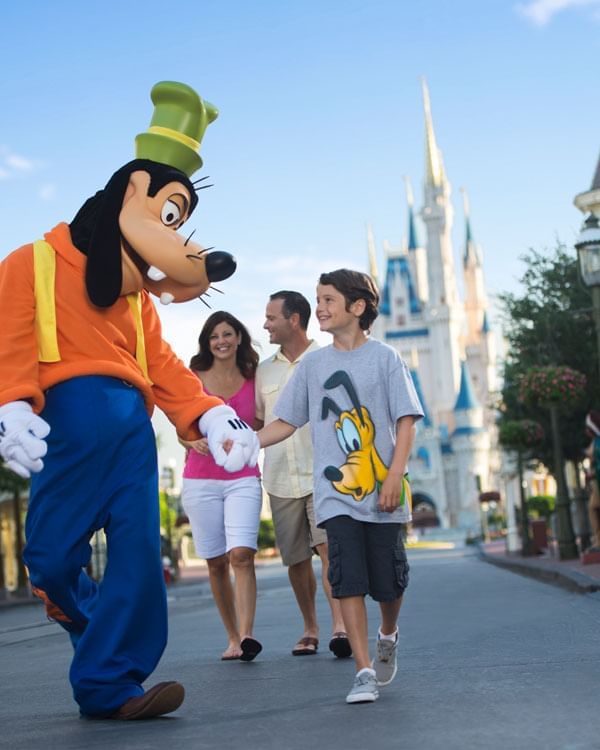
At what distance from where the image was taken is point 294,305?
729 centimetres

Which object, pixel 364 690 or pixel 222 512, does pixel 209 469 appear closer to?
pixel 222 512

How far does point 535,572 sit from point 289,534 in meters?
12.0

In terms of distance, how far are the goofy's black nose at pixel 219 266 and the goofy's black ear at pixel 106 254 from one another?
34 cm

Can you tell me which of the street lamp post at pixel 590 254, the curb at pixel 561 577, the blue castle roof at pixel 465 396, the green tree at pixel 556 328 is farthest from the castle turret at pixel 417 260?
the street lamp post at pixel 590 254

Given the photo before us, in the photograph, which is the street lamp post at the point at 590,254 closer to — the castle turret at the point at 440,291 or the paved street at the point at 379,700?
the paved street at the point at 379,700

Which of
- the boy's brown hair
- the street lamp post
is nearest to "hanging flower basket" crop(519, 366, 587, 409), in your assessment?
the street lamp post

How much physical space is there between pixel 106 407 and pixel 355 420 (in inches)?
37.0

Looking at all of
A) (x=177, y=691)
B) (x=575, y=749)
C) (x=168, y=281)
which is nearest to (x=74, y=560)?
(x=177, y=691)

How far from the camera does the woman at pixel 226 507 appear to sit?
6816mm

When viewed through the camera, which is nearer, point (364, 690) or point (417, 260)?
point (364, 690)

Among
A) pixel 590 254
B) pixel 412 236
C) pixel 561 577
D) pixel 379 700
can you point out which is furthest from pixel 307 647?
pixel 412 236

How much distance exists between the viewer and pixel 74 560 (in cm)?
463

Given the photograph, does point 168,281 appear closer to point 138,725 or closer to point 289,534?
point 138,725

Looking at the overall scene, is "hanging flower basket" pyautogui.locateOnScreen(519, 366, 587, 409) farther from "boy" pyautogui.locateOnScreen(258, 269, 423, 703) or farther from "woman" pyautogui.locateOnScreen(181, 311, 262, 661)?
"boy" pyautogui.locateOnScreen(258, 269, 423, 703)
